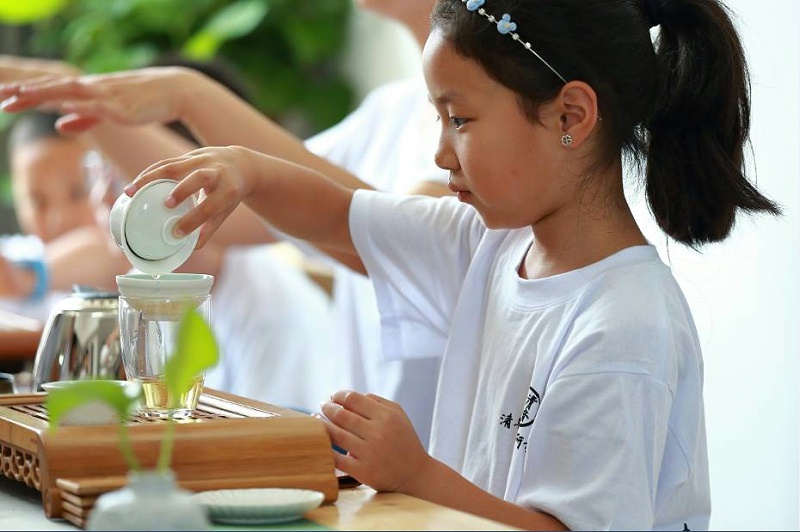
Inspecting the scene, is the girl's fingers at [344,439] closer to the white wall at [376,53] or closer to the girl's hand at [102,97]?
the girl's hand at [102,97]

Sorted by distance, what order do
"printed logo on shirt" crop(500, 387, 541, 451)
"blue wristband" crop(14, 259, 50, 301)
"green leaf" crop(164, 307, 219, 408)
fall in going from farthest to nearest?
1. "blue wristband" crop(14, 259, 50, 301)
2. "printed logo on shirt" crop(500, 387, 541, 451)
3. "green leaf" crop(164, 307, 219, 408)

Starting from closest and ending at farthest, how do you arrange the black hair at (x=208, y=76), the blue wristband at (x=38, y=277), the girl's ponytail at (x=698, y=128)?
1. the girl's ponytail at (x=698, y=128)
2. the blue wristband at (x=38, y=277)
3. the black hair at (x=208, y=76)

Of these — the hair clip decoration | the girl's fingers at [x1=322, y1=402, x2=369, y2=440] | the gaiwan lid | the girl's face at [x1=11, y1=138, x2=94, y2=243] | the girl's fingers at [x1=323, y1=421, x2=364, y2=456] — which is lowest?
the girl's fingers at [x1=323, y1=421, x2=364, y2=456]

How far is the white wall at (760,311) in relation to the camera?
183 cm

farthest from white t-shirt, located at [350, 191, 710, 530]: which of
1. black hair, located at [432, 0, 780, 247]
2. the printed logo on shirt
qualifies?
black hair, located at [432, 0, 780, 247]

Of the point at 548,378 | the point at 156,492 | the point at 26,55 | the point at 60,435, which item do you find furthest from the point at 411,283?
the point at 26,55

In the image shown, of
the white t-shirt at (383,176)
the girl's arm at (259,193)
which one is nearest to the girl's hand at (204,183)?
the girl's arm at (259,193)

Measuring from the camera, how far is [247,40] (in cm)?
454

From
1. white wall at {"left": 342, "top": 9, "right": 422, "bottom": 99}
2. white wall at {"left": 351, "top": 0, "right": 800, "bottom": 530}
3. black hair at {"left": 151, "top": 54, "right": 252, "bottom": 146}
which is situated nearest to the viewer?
white wall at {"left": 351, "top": 0, "right": 800, "bottom": 530}

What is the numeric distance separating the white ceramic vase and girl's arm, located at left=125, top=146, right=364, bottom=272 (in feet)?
1.18

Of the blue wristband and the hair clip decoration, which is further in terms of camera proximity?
the blue wristband

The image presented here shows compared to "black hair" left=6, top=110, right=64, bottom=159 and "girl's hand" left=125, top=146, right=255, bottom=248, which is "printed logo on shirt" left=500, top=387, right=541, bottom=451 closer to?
"girl's hand" left=125, top=146, right=255, bottom=248

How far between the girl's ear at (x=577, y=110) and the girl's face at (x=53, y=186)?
244 centimetres

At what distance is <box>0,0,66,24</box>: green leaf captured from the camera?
4.54 m
